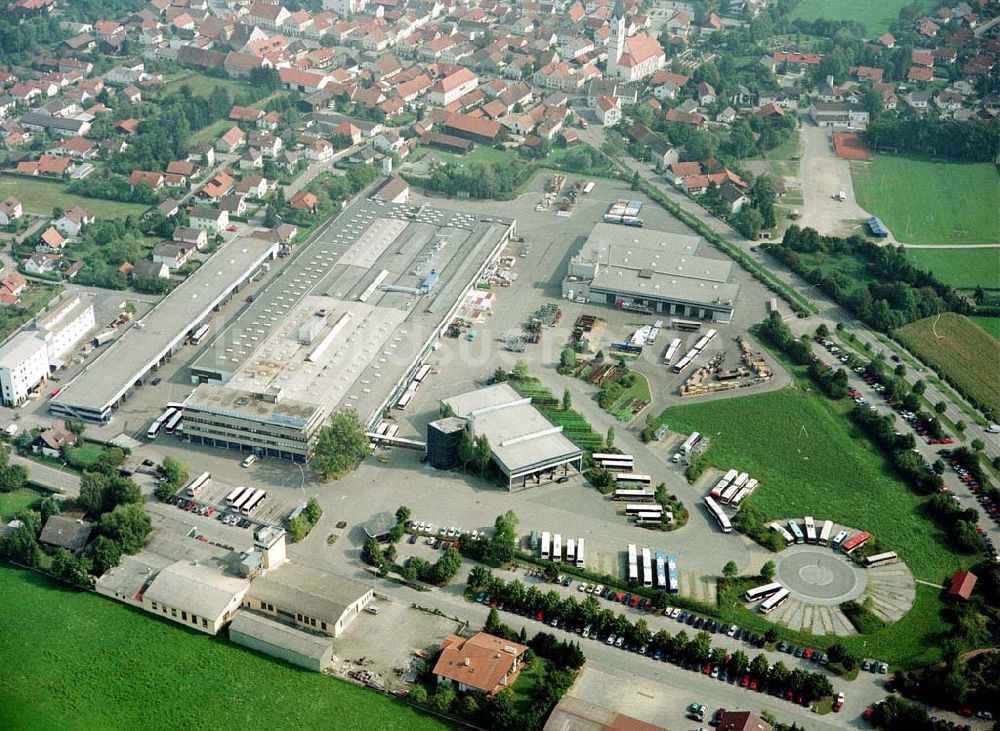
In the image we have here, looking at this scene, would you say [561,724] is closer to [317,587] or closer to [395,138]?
[317,587]

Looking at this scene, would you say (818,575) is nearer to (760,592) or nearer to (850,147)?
(760,592)

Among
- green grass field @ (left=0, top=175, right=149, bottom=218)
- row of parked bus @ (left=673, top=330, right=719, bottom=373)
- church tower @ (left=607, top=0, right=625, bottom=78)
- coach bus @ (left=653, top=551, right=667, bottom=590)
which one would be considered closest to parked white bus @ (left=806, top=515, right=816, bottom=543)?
coach bus @ (left=653, top=551, right=667, bottom=590)

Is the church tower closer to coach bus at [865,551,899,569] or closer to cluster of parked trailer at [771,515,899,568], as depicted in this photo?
cluster of parked trailer at [771,515,899,568]

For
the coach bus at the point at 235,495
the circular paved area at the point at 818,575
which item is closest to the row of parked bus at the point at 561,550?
the circular paved area at the point at 818,575

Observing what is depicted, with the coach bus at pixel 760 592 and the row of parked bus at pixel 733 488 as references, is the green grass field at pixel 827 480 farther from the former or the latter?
the coach bus at pixel 760 592

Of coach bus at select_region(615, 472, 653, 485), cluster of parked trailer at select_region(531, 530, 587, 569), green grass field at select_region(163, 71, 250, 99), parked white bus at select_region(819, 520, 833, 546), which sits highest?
parked white bus at select_region(819, 520, 833, 546)

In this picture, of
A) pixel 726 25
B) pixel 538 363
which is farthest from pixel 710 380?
pixel 726 25
